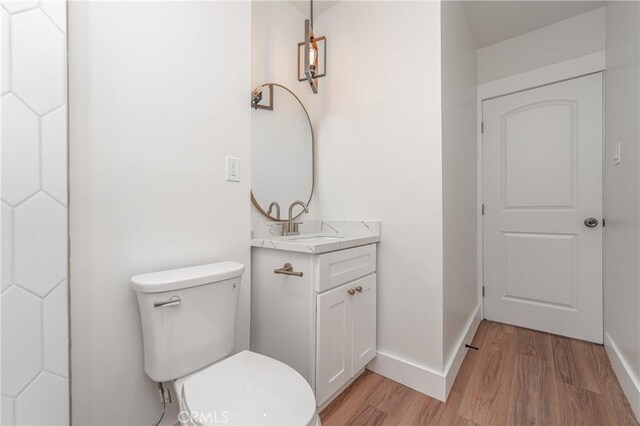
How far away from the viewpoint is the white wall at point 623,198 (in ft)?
4.58

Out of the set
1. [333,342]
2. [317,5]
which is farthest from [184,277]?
[317,5]

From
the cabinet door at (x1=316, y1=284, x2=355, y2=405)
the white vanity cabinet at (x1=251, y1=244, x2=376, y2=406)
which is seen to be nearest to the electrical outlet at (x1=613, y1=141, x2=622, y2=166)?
the white vanity cabinet at (x1=251, y1=244, x2=376, y2=406)

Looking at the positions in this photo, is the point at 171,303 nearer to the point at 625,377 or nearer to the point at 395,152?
the point at 395,152

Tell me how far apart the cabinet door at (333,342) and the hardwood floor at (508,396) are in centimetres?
15

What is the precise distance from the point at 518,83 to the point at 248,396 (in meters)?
2.86

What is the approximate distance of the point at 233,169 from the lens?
4.52ft

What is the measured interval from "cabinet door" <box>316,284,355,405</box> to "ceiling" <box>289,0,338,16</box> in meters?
1.85

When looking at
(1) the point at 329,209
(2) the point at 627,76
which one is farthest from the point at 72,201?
(2) the point at 627,76

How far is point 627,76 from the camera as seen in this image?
1.55 metres

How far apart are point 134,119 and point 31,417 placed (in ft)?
3.14

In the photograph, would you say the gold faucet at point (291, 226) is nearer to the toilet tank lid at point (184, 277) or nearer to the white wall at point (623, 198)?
the toilet tank lid at point (184, 277)

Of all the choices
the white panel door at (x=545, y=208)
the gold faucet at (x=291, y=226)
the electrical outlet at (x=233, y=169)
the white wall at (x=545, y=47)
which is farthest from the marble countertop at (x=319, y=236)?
the white wall at (x=545, y=47)

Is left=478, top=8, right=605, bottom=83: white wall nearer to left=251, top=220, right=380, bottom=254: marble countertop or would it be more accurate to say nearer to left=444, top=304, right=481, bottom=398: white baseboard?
left=251, top=220, right=380, bottom=254: marble countertop

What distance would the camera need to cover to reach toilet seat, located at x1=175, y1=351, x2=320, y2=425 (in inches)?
30.0
